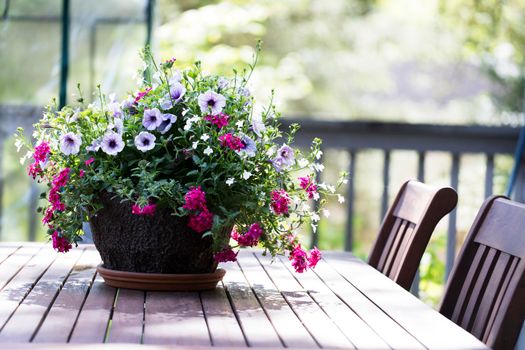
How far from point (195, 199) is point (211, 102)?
20 cm

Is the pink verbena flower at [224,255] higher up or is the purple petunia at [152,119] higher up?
the purple petunia at [152,119]

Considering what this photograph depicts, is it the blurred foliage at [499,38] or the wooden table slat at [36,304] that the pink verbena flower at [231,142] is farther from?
the blurred foliage at [499,38]

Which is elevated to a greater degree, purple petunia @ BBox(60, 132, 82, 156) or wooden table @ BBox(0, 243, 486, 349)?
purple petunia @ BBox(60, 132, 82, 156)

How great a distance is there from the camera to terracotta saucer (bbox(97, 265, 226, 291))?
1693mm

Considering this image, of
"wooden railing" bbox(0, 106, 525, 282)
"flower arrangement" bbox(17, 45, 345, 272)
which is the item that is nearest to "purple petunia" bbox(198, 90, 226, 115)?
A: "flower arrangement" bbox(17, 45, 345, 272)

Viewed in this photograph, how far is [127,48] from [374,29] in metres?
8.55

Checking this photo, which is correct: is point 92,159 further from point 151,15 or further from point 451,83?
point 451,83

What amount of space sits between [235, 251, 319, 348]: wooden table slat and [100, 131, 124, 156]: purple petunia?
1.32 feet

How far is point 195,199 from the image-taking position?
5.24ft

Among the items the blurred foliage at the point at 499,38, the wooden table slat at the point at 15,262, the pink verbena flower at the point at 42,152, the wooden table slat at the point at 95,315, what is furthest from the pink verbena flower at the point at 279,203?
the blurred foliage at the point at 499,38

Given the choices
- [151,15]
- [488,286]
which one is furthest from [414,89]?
[488,286]

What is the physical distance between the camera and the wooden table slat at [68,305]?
1311 millimetres

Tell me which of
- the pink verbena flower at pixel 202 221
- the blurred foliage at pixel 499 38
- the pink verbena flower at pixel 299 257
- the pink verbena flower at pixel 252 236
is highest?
the blurred foliage at pixel 499 38

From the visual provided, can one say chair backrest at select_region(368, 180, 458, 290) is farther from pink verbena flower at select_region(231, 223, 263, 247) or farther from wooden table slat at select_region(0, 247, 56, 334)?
wooden table slat at select_region(0, 247, 56, 334)
